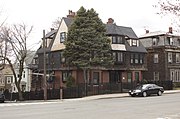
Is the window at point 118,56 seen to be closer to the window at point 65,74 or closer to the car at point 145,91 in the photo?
the window at point 65,74

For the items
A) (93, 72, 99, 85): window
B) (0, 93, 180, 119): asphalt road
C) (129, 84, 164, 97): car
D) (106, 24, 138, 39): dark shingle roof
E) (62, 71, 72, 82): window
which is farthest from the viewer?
(106, 24, 138, 39): dark shingle roof

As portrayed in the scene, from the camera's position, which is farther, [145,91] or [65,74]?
[65,74]

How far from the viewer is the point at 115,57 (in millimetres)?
53062

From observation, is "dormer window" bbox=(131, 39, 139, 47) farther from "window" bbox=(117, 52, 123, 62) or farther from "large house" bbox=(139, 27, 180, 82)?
"large house" bbox=(139, 27, 180, 82)

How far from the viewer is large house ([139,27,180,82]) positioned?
199 feet

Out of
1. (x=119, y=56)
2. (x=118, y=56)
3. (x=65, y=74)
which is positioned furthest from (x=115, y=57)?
(x=65, y=74)

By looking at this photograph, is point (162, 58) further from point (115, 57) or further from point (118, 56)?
point (115, 57)

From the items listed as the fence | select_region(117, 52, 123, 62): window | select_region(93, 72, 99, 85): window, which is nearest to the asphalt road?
the fence

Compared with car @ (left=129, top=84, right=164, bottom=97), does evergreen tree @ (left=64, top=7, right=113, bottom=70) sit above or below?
above

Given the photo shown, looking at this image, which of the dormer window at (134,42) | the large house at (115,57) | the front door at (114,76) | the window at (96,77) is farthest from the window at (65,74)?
the dormer window at (134,42)

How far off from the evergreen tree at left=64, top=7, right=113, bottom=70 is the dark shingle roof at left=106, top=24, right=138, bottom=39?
7.12 meters

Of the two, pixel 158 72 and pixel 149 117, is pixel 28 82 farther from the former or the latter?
pixel 149 117

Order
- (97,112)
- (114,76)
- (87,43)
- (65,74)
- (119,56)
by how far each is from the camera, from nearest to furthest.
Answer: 1. (97,112)
2. (87,43)
3. (65,74)
4. (119,56)
5. (114,76)

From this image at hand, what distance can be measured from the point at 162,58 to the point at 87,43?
2091 centimetres
